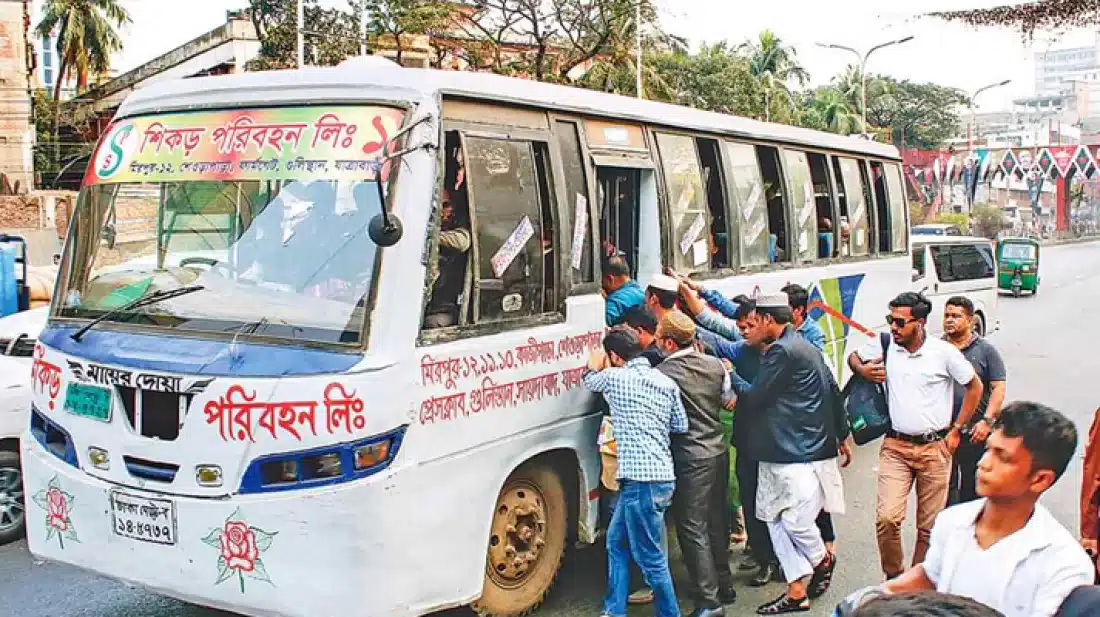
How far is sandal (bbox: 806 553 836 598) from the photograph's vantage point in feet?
19.5

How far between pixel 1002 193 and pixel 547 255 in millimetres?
81940

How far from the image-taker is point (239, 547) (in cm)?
433

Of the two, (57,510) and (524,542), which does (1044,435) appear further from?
(57,510)

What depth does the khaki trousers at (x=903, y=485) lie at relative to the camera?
546 cm

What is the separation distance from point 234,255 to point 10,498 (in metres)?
3.15

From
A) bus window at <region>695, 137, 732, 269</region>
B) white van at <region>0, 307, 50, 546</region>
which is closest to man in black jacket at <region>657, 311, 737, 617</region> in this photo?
bus window at <region>695, 137, 732, 269</region>

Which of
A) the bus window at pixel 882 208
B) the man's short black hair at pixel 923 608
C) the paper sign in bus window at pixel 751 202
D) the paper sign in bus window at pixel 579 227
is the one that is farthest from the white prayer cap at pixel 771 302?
the bus window at pixel 882 208

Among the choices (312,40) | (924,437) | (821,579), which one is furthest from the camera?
(312,40)

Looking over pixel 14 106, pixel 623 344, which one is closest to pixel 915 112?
pixel 14 106

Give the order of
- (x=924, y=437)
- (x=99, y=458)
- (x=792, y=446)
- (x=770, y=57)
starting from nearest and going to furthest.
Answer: (x=99, y=458) < (x=924, y=437) < (x=792, y=446) < (x=770, y=57)

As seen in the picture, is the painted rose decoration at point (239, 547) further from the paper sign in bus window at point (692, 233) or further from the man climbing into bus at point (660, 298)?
the paper sign in bus window at point (692, 233)

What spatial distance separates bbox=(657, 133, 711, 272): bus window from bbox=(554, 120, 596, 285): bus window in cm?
108

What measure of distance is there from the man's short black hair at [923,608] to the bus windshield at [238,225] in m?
3.07

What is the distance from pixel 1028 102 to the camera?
168m
